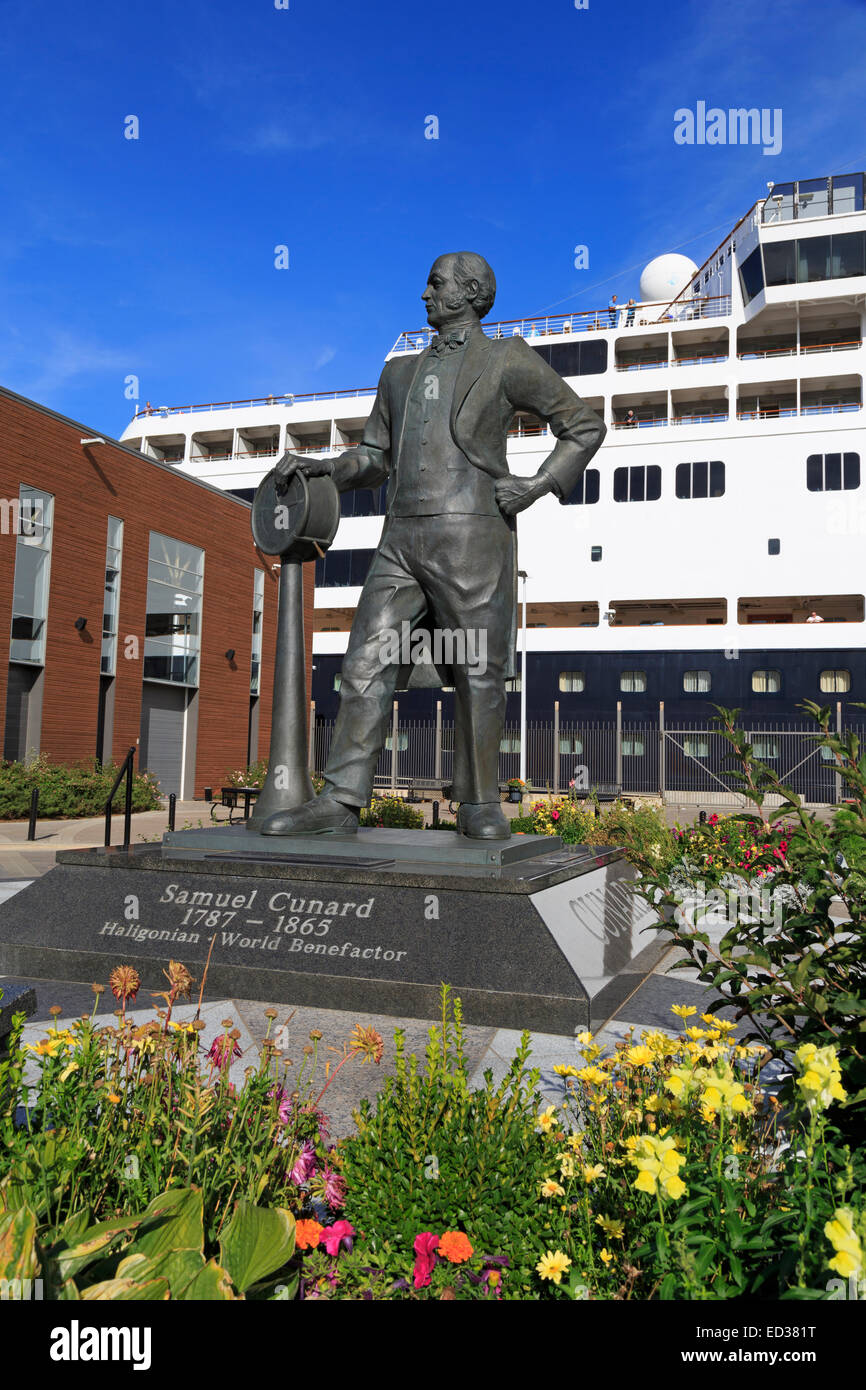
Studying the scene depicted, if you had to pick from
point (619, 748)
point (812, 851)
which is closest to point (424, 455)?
point (812, 851)

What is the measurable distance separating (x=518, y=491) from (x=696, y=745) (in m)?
22.8

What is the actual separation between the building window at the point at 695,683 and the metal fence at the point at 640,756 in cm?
100

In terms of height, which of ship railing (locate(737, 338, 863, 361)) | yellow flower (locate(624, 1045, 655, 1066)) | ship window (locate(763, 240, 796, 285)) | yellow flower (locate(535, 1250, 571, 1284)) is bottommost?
yellow flower (locate(535, 1250, 571, 1284))

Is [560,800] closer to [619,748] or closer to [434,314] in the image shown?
[434,314]

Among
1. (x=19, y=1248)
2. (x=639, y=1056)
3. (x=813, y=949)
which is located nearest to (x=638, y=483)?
(x=813, y=949)

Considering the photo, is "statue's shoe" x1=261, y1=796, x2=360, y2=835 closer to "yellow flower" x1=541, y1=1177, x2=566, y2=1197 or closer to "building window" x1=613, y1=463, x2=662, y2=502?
"yellow flower" x1=541, y1=1177, x2=566, y2=1197

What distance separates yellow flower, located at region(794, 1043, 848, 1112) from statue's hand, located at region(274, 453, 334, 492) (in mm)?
4167

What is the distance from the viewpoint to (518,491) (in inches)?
194

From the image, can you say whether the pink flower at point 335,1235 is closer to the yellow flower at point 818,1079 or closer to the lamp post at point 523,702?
the yellow flower at point 818,1079

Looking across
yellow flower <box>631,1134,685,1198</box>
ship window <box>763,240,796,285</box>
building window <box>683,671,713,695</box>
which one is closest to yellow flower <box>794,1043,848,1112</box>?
yellow flower <box>631,1134,685,1198</box>

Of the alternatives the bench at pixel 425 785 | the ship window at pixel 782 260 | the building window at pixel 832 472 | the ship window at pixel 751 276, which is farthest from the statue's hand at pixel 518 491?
the ship window at pixel 751 276

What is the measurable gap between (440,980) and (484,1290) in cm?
219

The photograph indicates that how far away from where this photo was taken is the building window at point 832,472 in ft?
88.0

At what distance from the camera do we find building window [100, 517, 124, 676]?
71.9 feet
